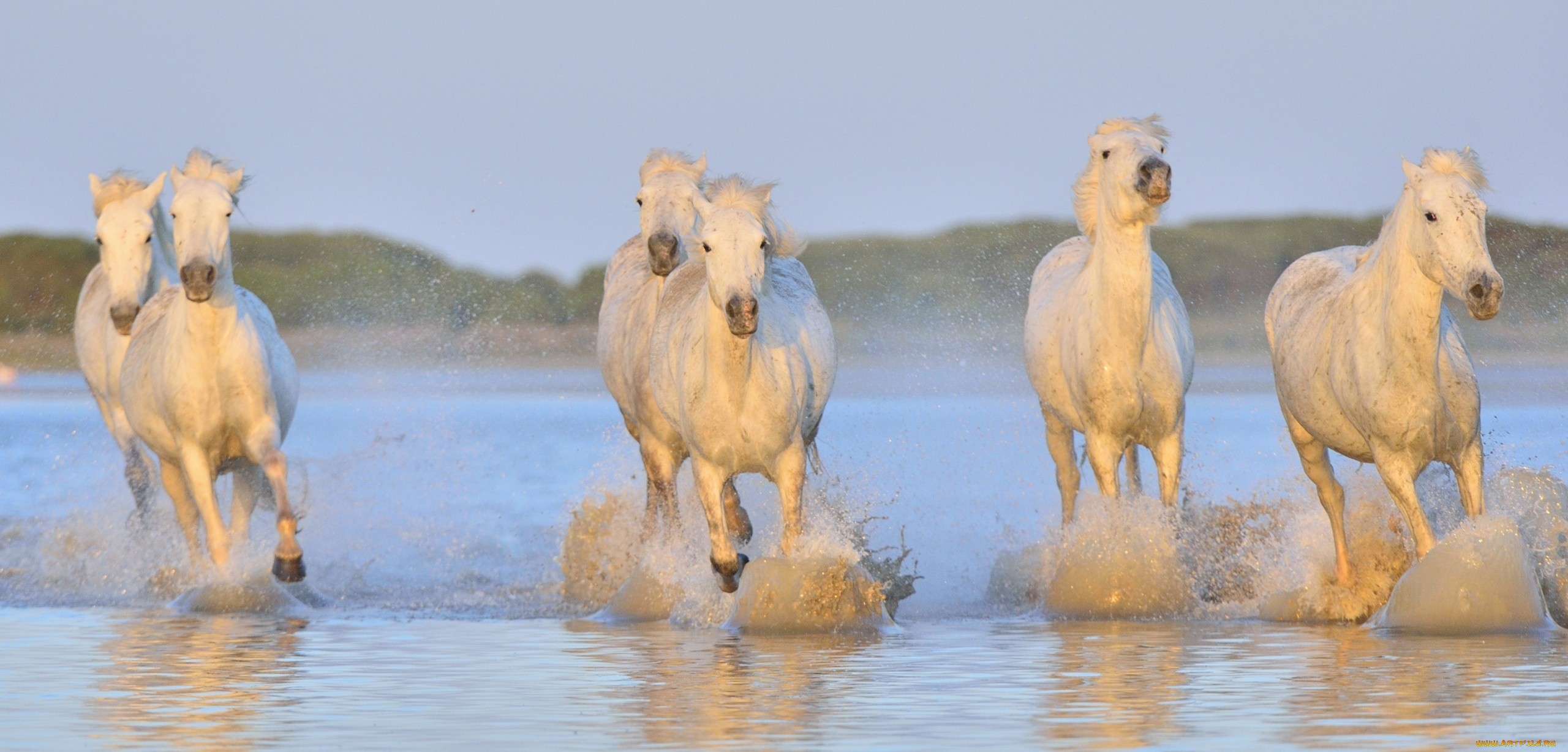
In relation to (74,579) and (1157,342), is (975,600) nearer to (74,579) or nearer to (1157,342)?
(1157,342)

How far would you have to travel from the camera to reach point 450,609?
10.9m

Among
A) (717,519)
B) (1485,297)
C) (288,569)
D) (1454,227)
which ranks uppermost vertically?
(1454,227)

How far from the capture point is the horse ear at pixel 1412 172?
354 inches

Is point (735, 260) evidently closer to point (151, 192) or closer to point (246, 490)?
point (246, 490)

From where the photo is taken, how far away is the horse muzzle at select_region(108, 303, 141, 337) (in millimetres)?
10930

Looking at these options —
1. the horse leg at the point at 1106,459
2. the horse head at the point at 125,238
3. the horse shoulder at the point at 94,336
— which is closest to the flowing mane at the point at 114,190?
the horse head at the point at 125,238

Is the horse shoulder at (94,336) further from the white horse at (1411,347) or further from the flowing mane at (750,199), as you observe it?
the white horse at (1411,347)

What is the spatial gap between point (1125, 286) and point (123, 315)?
4.91m

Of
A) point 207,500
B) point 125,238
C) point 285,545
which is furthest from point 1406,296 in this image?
point 125,238

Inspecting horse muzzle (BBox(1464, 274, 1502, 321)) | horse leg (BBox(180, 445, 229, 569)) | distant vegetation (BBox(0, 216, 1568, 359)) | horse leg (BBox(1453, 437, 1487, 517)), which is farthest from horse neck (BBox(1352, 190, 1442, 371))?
distant vegetation (BBox(0, 216, 1568, 359))

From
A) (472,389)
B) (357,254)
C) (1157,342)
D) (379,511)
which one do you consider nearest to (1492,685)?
(1157,342)

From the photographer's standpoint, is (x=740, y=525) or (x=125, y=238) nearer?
(x=740, y=525)

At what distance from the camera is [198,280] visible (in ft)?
33.1

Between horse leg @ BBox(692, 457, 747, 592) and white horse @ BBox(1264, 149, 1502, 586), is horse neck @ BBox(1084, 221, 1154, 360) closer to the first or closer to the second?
white horse @ BBox(1264, 149, 1502, 586)
